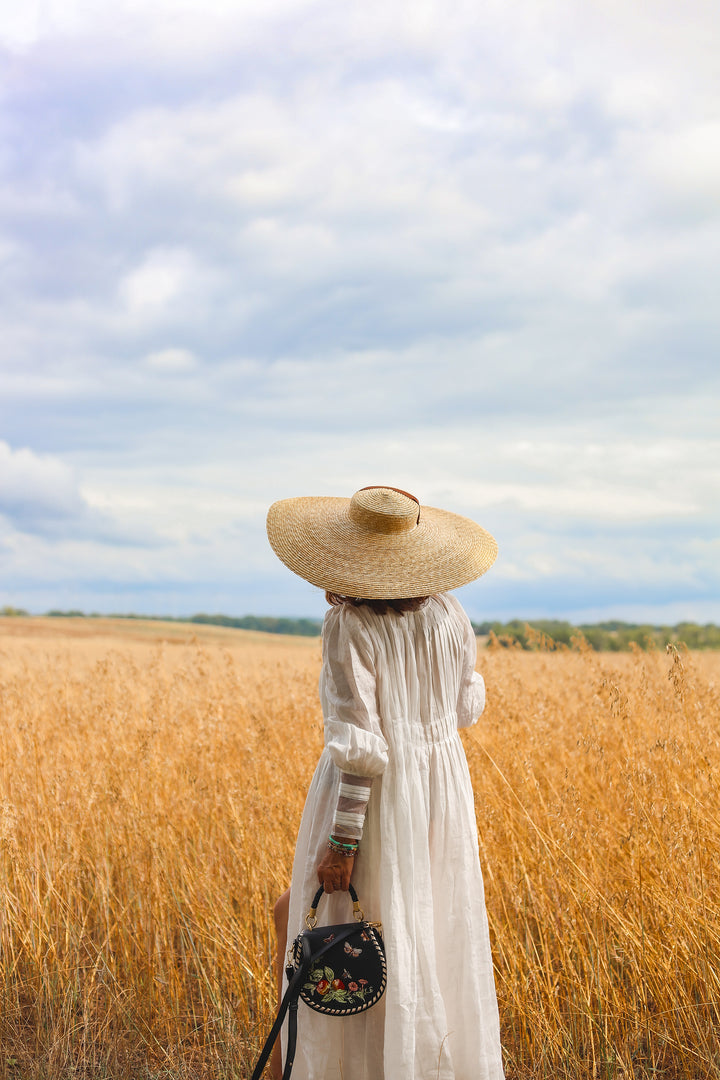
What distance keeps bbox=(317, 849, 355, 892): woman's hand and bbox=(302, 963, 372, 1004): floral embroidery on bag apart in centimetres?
23

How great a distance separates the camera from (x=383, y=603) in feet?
8.27

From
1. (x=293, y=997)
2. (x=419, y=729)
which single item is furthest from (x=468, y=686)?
(x=293, y=997)

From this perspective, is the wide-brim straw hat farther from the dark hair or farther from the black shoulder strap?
the black shoulder strap

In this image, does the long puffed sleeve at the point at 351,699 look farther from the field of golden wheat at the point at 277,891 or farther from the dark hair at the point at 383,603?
the field of golden wheat at the point at 277,891

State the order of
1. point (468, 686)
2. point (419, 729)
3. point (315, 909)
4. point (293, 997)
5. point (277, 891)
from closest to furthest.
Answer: point (293, 997) < point (315, 909) < point (419, 729) < point (468, 686) < point (277, 891)

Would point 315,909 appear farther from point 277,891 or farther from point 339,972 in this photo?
point 277,891

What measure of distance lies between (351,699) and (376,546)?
21.0 inches

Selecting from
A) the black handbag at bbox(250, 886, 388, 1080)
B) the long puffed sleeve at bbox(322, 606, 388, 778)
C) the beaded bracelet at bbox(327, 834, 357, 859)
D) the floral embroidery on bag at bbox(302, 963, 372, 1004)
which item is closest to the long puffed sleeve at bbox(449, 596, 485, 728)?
the long puffed sleeve at bbox(322, 606, 388, 778)

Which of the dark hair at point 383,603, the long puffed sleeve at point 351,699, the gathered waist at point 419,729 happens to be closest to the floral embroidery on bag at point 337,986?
the long puffed sleeve at point 351,699

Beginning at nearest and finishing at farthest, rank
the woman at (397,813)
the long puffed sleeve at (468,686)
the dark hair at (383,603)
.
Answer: the woman at (397,813), the dark hair at (383,603), the long puffed sleeve at (468,686)

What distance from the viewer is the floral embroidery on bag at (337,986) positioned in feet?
7.44

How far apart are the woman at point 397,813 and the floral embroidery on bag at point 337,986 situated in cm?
12

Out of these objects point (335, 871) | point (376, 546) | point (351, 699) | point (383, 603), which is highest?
point (376, 546)

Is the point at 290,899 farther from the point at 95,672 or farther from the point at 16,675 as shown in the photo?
the point at 16,675
